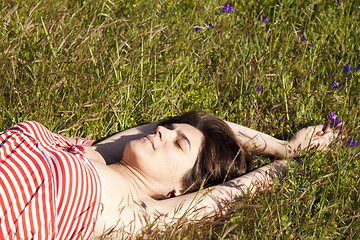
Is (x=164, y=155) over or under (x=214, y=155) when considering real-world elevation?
over

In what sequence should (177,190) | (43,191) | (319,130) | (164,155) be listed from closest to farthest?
1. (43,191)
2. (164,155)
3. (177,190)
4. (319,130)

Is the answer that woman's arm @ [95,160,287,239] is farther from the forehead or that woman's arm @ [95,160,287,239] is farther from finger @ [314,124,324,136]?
finger @ [314,124,324,136]

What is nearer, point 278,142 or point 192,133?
point 192,133

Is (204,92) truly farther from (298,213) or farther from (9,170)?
(9,170)

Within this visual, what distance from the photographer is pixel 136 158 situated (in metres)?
2.70

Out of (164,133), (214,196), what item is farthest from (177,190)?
(164,133)

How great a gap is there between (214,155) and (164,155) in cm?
36

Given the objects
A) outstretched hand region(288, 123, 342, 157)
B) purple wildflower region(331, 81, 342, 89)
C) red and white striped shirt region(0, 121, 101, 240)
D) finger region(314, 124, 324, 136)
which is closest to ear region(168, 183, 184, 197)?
red and white striped shirt region(0, 121, 101, 240)

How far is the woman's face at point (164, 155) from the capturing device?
8.81ft

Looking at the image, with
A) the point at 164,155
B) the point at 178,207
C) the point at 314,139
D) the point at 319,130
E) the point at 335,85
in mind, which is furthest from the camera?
the point at 335,85

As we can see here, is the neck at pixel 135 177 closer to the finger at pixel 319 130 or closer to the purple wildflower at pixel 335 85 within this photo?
the finger at pixel 319 130

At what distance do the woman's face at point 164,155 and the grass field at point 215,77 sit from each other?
0.36m

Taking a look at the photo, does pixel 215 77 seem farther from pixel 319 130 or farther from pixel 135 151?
pixel 135 151

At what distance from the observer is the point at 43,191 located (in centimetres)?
229
